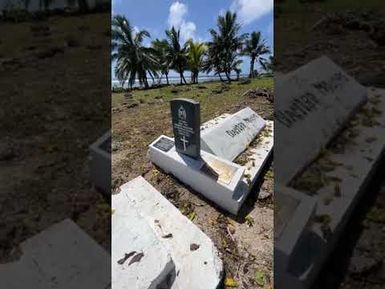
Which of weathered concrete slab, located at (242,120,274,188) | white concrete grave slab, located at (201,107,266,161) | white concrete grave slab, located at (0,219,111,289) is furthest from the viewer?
white concrete grave slab, located at (201,107,266,161)

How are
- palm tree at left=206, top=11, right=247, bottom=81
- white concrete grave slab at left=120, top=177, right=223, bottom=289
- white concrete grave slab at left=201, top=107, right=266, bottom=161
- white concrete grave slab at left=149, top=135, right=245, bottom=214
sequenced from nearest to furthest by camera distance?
white concrete grave slab at left=120, top=177, right=223, bottom=289 → white concrete grave slab at left=149, top=135, right=245, bottom=214 → white concrete grave slab at left=201, top=107, right=266, bottom=161 → palm tree at left=206, top=11, right=247, bottom=81

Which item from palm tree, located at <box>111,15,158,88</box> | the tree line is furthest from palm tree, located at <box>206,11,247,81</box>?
palm tree, located at <box>111,15,158,88</box>

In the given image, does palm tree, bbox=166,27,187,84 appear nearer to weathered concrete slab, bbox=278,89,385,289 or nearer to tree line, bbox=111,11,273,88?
tree line, bbox=111,11,273,88

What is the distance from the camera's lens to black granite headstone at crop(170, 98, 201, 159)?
9.32ft

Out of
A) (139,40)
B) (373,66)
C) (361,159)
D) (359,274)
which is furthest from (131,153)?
(373,66)

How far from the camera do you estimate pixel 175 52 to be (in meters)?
4.06

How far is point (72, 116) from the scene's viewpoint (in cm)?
310

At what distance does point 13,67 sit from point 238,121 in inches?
96.2

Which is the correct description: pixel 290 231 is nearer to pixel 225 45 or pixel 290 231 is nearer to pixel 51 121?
pixel 51 121

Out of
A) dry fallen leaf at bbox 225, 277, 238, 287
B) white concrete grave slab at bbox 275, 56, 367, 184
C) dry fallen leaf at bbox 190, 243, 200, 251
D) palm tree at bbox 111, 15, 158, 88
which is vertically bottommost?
dry fallen leaf at bbox 225, 277, 238, 287

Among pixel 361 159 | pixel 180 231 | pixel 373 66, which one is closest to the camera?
pixel 180 231

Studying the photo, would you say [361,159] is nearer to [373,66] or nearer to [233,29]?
[233,29]

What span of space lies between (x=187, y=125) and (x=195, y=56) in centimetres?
231

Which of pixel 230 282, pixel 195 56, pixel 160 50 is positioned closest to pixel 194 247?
pixel 230 282
